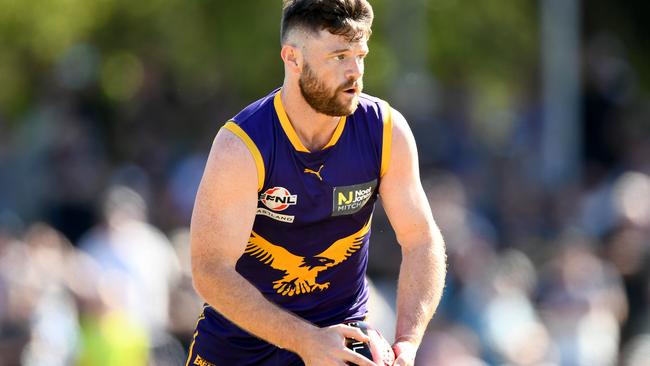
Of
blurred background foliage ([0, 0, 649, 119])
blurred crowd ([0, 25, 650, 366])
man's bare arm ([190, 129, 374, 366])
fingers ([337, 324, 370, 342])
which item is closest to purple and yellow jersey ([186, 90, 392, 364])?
man's bare arm ([190, 129, 374, 366])

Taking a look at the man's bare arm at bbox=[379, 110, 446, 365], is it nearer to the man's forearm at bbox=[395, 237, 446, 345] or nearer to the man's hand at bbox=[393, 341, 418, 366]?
the man's forearm at bbox=[395, 237, 446, 345]

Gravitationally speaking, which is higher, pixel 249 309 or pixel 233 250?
pixel 233 250

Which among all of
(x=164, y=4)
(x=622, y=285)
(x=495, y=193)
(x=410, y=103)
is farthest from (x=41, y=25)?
(x=622, y=285)

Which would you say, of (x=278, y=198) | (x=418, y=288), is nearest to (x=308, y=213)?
(x=278, y=198)

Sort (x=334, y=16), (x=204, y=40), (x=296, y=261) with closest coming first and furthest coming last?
(x=334, y=16), (x=296, y=261), (x=204, y=40)

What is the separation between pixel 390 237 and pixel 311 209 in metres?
6.98

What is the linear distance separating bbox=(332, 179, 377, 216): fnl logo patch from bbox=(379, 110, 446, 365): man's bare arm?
9cm

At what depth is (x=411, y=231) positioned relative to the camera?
5.89 meters

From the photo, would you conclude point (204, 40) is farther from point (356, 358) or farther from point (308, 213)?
point (356, 358)

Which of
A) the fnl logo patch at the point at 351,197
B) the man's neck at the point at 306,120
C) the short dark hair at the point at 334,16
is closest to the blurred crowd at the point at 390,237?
the fnl logo patch at the point at 351,197

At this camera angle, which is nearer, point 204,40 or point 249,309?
point 249,309

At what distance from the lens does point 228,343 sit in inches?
235

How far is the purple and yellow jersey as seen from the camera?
5.66m

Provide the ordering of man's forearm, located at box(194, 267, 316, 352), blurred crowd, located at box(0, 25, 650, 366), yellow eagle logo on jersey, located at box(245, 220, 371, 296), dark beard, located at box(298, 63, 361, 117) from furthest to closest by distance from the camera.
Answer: blurred crowd, located at box(0, 25, 650, 366) < yellow eagle logo on jersey, located at box(245, 220, 371, 296) < dark beard, located at box(298, 63, 361, 117) < man's forearm, located at box(194, 267, 316, 352)
